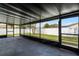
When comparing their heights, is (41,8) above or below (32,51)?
above

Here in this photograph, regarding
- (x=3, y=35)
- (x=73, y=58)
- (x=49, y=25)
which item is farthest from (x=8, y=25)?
(x=73, y=58)

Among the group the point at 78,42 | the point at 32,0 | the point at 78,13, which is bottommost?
the point at 78,42

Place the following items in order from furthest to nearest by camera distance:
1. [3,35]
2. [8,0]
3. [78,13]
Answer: [3,35] → [78,13] → [8,0]

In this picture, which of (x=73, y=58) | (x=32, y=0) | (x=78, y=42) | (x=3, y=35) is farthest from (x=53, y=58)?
(x=3, y=35)

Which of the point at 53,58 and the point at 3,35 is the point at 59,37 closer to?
the point at 53,58

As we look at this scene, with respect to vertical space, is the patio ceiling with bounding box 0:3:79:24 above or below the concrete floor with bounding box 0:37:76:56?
above

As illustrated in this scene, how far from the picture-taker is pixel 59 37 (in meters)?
4.83

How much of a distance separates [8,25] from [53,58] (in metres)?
8.22

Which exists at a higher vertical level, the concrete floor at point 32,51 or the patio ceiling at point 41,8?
the patio ceiling at point 41,8

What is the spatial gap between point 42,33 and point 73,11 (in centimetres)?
322

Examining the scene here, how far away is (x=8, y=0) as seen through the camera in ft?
9.74

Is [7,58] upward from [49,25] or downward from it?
downward

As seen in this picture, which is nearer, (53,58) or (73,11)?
(53,58)

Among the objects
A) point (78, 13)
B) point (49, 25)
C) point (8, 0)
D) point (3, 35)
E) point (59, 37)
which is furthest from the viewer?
point (3, 35)
